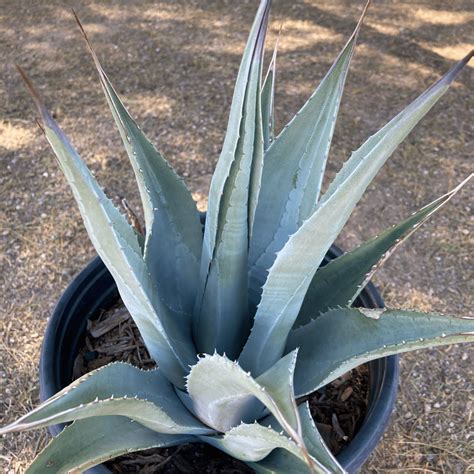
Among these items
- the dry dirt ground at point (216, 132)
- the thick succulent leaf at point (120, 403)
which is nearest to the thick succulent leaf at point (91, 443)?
the thick succulent leaf at point (120, 403)

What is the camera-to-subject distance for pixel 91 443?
0.76 m

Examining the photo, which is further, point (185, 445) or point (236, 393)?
point (185, 445)

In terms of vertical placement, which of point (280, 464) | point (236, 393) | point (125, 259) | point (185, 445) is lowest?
point (185, 445)

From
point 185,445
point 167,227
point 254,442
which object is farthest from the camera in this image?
point 185,445

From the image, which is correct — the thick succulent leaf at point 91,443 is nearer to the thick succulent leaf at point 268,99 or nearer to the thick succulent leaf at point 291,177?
Answer: the thick succulent leaf at point 291,177

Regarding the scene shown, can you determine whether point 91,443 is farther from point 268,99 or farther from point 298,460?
point 268,99

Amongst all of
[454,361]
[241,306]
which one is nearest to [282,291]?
[241,306]

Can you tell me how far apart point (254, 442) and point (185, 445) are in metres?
0.34

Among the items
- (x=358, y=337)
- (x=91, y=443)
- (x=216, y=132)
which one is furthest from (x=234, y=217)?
(x=216, y=132)

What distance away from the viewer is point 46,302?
1578 millimetres

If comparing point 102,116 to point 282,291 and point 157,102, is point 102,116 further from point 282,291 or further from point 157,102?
point 282,291

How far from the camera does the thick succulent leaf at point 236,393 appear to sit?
1.87 feet

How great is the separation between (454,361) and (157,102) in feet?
4.43

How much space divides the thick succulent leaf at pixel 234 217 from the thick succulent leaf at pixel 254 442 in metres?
0.13
